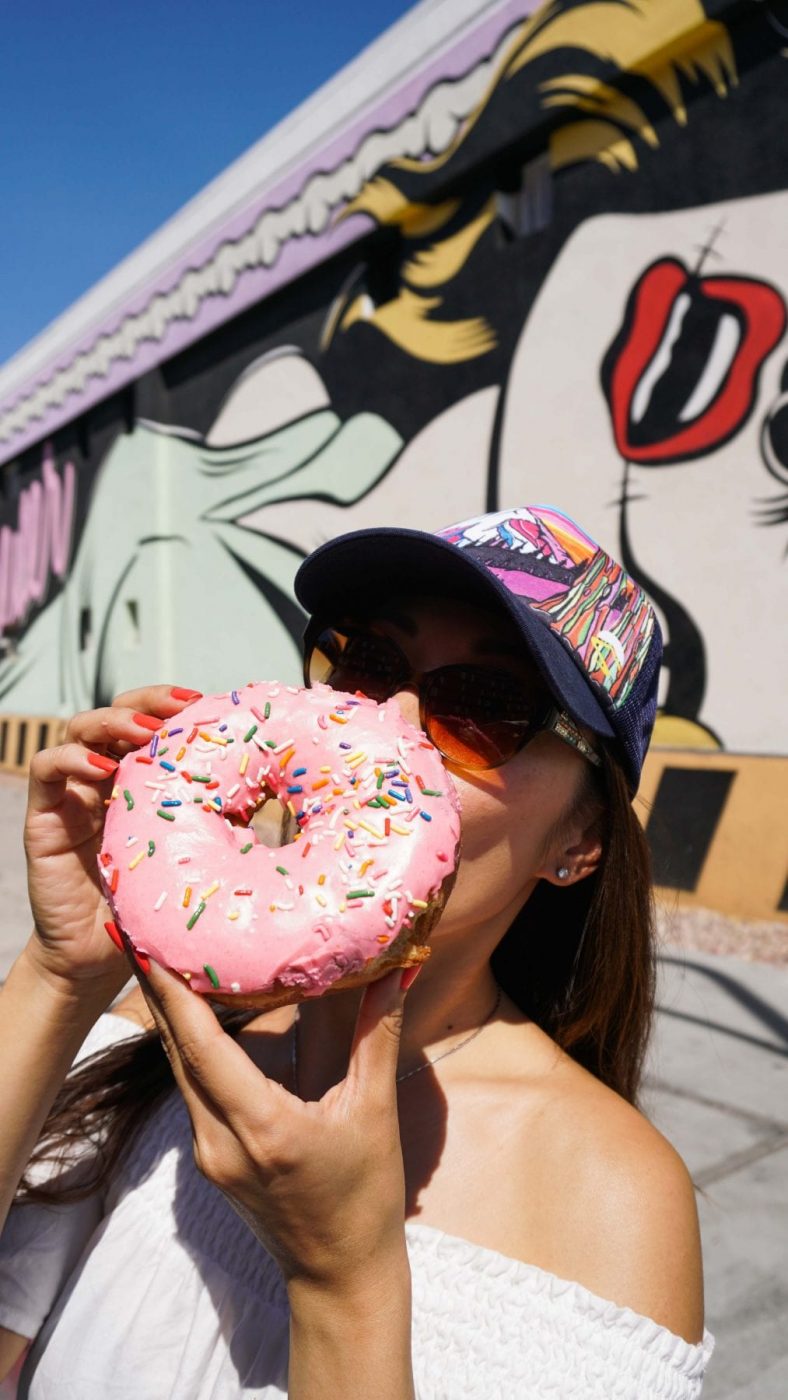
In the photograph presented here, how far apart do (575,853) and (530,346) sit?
20.0 feet

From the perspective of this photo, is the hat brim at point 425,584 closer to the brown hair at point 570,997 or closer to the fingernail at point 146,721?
the brown hair at point 570,997

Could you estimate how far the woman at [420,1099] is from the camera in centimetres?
112

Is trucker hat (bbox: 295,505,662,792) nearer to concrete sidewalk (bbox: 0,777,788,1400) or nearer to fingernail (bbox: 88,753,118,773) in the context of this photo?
fingernail (bbox: 88,753,118,773)

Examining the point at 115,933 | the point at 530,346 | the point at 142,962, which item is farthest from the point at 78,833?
the point at 530,346

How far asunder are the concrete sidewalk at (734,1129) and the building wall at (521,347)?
2.79 ft

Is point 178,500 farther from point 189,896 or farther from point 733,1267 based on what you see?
point 189,896

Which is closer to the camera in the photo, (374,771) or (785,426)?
(374,771)

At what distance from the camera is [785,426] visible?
18.5 feet

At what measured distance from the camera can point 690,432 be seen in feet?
19.9

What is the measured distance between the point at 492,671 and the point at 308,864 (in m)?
0.39

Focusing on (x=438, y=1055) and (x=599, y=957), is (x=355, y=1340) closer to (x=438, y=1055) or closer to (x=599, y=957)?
(x=438, y=1055)

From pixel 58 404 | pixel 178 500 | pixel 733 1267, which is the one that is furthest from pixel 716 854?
pixel 58 404

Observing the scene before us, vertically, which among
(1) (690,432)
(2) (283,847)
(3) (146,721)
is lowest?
(2) (283,847)

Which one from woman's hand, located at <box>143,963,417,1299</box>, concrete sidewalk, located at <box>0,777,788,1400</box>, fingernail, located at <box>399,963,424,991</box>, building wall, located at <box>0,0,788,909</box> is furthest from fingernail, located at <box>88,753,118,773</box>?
building wall, located at <box>0,0,788,909</box>
